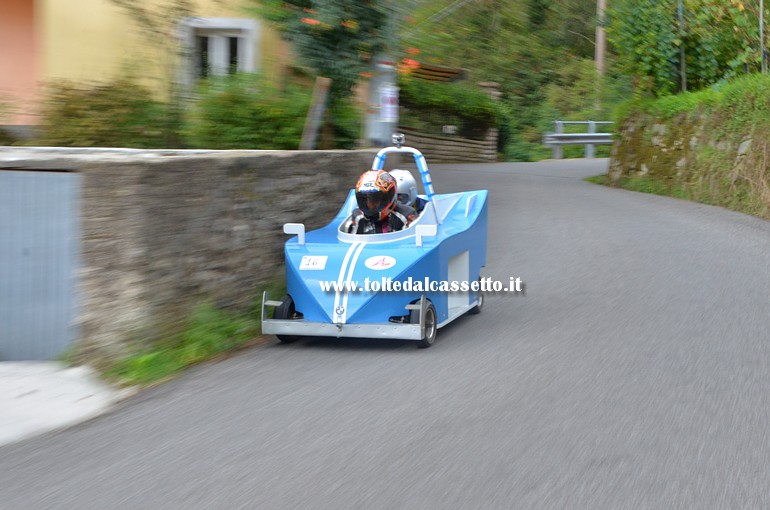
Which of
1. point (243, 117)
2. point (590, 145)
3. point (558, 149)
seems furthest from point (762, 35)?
point (590, 145)

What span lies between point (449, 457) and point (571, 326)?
3694mm

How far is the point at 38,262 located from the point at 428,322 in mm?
3045

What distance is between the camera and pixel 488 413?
6066 mm

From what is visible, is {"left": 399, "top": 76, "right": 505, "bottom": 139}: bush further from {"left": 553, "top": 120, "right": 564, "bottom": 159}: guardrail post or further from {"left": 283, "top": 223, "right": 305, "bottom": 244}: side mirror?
{"left": 283, "top": 223, "right": 305, "bottom": 244}: side mirror

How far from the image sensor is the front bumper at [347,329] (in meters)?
7.80

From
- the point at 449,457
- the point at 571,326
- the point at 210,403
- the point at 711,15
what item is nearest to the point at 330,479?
the point at 449,457

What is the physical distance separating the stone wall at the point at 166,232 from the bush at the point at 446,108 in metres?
17.7

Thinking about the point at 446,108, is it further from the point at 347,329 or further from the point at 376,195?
the point at 347,329

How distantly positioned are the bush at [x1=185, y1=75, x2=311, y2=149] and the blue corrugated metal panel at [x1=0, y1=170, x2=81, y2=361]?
10.8 ft

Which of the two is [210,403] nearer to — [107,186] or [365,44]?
[107,186]

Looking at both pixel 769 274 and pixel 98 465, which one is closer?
pixel 98 465

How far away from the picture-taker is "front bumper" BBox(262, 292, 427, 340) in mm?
7797

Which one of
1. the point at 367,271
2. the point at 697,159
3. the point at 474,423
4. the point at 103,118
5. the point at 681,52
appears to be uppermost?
the point at 681,52

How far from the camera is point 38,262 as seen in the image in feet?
25.9
